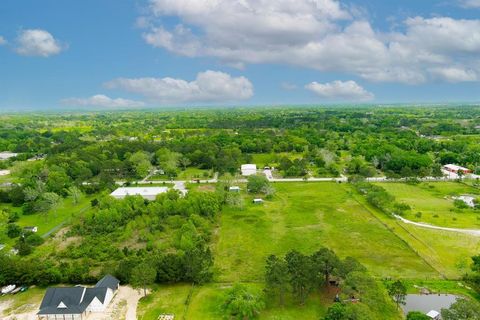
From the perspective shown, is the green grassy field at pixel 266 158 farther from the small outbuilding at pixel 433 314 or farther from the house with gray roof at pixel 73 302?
the house with gray roof at pixel 73 302

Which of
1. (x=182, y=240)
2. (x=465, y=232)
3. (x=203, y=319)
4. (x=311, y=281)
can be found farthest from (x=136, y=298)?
(x=465, y=232)

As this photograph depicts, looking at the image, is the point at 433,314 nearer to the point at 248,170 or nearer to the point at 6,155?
the point at 248,170

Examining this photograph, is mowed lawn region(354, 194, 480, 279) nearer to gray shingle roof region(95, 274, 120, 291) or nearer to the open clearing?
the open clearing

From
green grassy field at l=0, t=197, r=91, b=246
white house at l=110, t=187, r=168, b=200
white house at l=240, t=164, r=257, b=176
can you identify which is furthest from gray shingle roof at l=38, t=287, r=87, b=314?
white house at l=240, t=164, r=257, b=176

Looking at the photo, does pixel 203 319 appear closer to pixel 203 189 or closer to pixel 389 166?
pixel 203 189

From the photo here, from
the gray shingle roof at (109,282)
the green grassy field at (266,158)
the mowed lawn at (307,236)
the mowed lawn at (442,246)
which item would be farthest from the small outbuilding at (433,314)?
the green grassy field at (266,158)

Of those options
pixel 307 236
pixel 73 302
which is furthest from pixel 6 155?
pixel 307 236

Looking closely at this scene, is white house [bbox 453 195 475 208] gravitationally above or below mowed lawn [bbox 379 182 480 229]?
above
